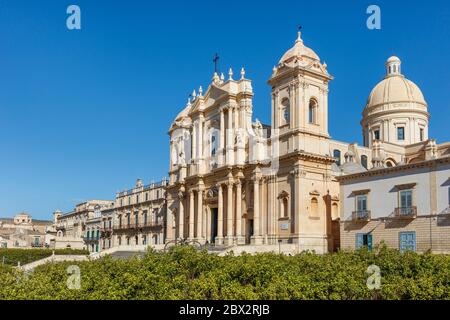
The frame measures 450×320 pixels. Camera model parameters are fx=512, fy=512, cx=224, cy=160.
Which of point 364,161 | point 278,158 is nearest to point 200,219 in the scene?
point 278,158

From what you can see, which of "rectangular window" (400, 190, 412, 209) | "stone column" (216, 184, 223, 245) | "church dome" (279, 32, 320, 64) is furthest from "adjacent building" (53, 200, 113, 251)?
"rectangular window" (400, 190, 412, 209)

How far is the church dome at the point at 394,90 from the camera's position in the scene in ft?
206

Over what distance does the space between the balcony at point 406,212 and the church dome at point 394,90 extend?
31.1 metres

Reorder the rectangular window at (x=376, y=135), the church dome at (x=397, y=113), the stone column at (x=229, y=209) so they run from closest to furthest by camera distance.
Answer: the stone column at (x=229, y=209), the church dome at (x=397, y=113), the rectangular window at (x=376, y=135)

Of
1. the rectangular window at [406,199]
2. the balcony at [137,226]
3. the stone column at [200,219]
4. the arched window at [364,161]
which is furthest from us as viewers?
the balcony at [137,226]

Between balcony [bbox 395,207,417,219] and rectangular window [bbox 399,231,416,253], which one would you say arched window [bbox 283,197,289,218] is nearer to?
balcony [bbox 395,207,417,219]

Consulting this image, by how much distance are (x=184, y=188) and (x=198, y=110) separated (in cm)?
897

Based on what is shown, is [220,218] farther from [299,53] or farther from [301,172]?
[299,53]

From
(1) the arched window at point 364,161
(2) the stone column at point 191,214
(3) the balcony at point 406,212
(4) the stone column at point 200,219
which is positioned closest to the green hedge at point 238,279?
(3) the balcony at point 406,212

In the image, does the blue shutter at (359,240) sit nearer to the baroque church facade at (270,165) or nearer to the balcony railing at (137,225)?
the baroque church facade at (270,165)

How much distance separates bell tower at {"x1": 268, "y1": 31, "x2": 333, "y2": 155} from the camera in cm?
4381

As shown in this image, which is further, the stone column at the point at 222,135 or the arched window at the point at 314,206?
the stone column at the point at 222,135

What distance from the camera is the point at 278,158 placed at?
44812 mm
